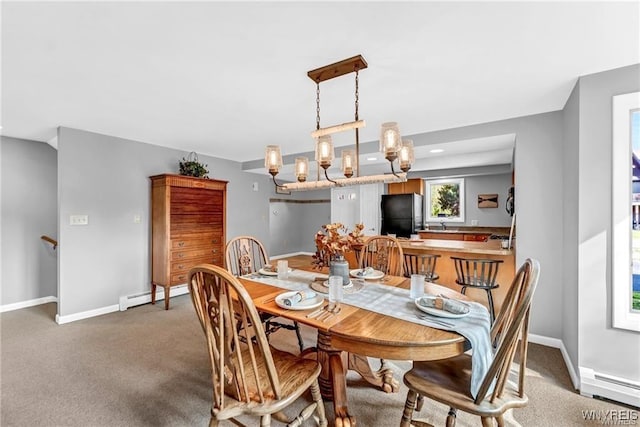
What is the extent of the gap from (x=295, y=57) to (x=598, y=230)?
2.38m

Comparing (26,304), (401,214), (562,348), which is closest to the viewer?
(562,348)

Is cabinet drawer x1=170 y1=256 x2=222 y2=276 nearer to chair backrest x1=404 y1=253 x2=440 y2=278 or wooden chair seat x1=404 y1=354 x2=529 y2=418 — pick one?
chair backrest x1=404 y1=253 x2=440 y2=278

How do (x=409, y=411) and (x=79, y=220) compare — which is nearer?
(x=409, y=411)

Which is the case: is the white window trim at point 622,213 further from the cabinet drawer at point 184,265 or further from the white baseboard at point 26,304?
the white baseboard at point 26,304

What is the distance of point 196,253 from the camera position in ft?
13.6

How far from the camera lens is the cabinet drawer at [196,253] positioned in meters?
3.88

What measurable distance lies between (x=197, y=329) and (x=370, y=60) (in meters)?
3.04

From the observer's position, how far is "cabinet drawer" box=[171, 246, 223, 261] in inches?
153

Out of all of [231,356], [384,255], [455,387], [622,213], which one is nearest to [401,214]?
[384,255]

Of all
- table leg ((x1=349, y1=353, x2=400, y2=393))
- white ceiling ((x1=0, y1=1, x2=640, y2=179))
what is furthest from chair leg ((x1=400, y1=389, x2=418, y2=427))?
white ceiling ((x1=0, y1=1, x2=640, y2=179))

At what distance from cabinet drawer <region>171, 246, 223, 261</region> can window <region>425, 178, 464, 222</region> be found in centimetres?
463

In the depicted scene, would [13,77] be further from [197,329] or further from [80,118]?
[197,329]

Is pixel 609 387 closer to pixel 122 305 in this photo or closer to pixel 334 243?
pixel 334 243

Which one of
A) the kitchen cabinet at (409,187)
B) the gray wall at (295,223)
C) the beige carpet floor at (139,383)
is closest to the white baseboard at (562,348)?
the beige carpet floor at (139,383)
